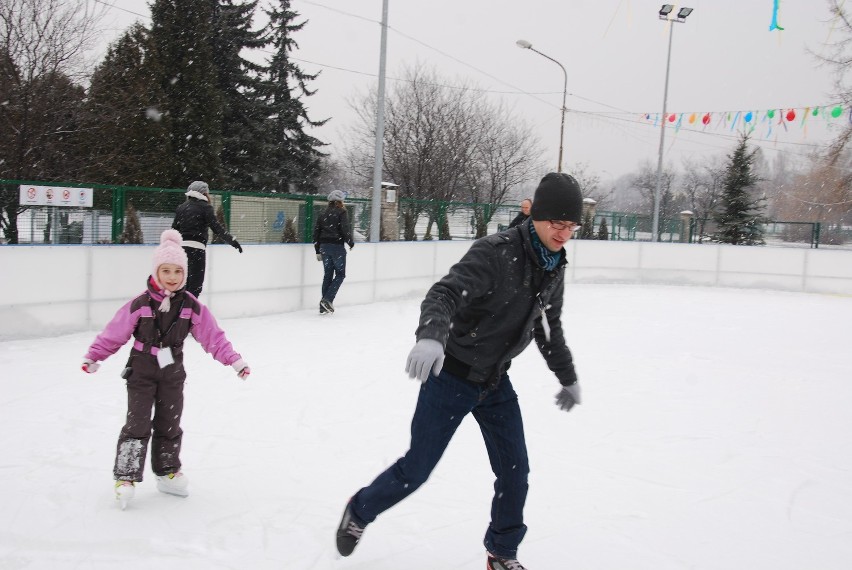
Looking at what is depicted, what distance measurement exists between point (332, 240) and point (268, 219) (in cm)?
278

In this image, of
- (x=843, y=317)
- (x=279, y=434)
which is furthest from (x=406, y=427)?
(x=843, y=317)

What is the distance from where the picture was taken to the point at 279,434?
4.38m

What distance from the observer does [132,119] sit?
22.5 meters

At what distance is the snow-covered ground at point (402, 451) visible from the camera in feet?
9.49

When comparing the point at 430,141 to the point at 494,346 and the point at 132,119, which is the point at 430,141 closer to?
the point at 132,119

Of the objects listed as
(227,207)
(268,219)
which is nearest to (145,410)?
(227,207)

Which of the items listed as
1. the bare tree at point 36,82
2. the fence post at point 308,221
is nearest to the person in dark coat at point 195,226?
the fence post at point 308,221

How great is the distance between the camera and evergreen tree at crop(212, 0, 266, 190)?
2759 cm

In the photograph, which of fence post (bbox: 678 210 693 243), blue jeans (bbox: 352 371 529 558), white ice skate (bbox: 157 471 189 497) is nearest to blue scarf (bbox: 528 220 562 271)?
blue jeans (bbox: 352 371 529 558)

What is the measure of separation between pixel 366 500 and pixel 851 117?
26.6 metres

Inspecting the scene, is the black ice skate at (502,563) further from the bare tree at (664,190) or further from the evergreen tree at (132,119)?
the bare tree at (664,190)

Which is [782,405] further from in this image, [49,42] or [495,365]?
[49,42]

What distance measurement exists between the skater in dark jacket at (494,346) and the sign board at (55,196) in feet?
23.0

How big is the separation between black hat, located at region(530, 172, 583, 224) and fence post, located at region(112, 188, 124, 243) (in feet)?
23.9
